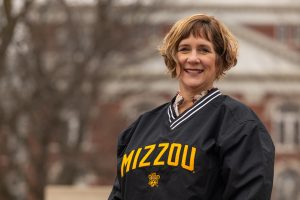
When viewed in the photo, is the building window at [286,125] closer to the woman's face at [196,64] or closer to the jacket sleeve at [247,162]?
the woman's face at [196,64]

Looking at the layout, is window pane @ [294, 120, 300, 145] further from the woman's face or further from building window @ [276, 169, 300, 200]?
the woman's face

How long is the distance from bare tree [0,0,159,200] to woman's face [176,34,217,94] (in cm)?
1510

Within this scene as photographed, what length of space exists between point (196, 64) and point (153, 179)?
50 cm

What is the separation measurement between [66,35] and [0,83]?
3048 mm

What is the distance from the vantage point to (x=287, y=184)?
45875 millimetres

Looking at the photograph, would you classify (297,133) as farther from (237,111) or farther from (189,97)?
(237,111)

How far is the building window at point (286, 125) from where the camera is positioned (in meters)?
46.0

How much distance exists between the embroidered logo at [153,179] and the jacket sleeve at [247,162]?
0.26m

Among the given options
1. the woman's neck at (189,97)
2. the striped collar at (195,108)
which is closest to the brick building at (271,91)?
the woman's neck at (189,97)

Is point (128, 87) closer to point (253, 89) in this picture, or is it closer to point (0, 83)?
point (0, 83)

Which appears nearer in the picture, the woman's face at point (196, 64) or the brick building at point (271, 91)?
the woman's face at point (196, 64)

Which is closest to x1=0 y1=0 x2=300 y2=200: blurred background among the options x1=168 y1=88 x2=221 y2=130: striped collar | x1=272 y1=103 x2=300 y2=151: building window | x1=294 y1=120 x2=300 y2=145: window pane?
x1=168 y1=88 x2=221 y2=130: striped collar

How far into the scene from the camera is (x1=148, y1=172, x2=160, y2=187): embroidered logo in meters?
3.63

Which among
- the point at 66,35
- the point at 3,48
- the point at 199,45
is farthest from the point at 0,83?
the point at 199,45
